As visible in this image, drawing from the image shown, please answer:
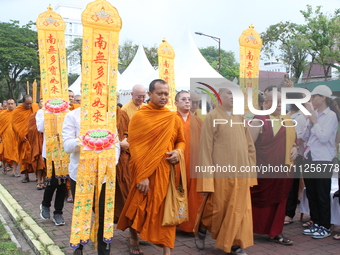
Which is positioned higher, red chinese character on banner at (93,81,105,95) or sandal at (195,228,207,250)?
red chinese character on banner at (93,81,105,95)

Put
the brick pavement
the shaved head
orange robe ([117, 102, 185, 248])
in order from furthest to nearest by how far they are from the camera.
Result: the shaved head
the brick pavement
orange robe ([117, 102, 185, 248])

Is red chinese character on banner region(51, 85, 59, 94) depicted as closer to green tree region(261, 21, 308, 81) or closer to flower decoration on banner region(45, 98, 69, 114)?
flower decoration on banner region(45, 98, 69, 114)

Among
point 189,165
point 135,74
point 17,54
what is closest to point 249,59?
point 189,165

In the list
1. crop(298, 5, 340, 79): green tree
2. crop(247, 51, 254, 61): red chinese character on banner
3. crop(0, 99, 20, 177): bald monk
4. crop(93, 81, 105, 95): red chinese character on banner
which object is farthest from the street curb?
crop(298, 5, 340, 79): green tree

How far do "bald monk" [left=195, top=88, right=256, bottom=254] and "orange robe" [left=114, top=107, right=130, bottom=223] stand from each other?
3.12 ft

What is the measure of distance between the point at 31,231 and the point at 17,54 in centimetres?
2843

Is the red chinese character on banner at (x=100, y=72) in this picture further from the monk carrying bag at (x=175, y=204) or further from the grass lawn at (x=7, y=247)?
the grass lawn at (x=7, y=247)

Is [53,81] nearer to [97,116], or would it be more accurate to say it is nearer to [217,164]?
[97,116]

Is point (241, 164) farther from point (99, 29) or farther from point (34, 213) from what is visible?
point (34, 213)

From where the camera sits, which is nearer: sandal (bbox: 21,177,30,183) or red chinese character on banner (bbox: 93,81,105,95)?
red chinese character on banner (bbox: 93,81,105,95)

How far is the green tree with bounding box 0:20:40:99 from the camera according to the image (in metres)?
30.5

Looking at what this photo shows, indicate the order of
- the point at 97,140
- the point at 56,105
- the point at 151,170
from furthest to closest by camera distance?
the point at 56,105
the point at 151,170
the point at 97,140

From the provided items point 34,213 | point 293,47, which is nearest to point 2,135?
point 34,213

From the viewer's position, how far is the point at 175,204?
3715 millimetres
